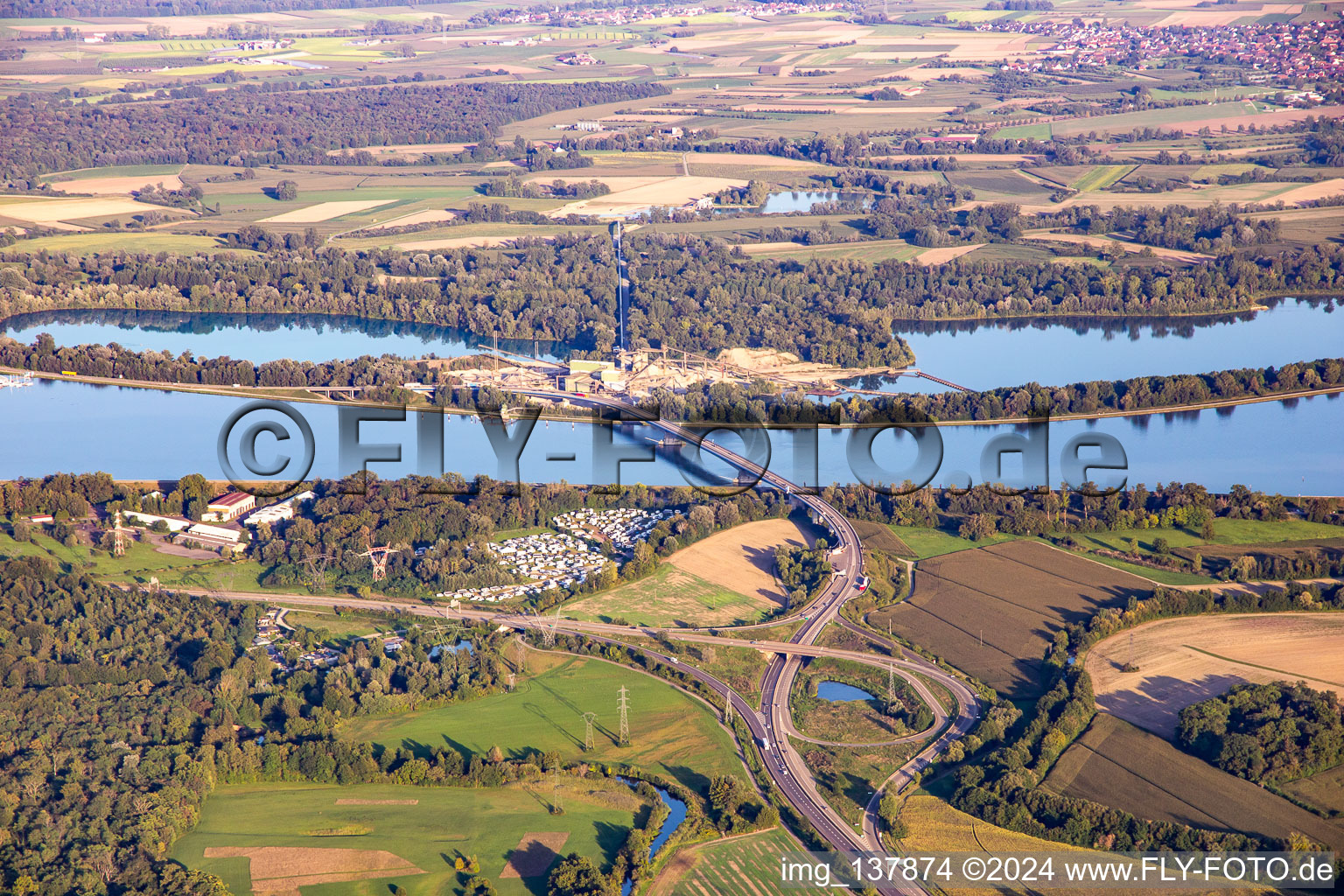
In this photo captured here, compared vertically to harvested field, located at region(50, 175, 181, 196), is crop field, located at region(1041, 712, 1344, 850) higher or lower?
lower

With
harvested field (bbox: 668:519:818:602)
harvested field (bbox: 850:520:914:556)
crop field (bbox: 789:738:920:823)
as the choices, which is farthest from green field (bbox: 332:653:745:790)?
harvested field (bbox: 850:520:914:556)

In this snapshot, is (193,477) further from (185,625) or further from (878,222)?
(878,222)

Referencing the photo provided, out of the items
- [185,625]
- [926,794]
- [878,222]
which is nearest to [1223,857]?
[926,794]

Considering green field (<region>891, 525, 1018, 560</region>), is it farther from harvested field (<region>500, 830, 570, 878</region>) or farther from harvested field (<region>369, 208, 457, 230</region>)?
harvested field (<region>369, 208, 457, 230</region>)

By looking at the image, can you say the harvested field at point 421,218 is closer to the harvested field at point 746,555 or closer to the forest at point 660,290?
the forest at point 660,290

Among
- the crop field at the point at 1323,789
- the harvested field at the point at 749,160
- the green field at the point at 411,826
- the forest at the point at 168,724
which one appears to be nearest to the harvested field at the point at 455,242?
the harvested field at the point at 749,160
